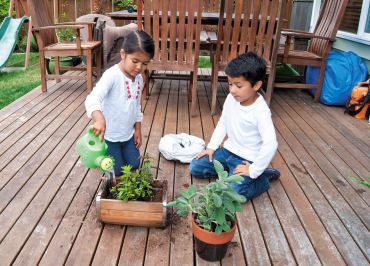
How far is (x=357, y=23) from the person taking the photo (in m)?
4.52

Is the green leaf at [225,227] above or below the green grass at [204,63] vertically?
above

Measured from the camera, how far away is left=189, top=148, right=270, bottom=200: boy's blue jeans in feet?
6.77

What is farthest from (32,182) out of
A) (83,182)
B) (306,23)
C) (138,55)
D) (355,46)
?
(306,23)

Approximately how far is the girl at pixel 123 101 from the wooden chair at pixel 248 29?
Result: 1548mm

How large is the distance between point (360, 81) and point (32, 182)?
11.6ft

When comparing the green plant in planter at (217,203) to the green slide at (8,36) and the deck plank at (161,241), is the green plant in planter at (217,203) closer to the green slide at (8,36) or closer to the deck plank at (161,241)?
the deck plank at (161,241)

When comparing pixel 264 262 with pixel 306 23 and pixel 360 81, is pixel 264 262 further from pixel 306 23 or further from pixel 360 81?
pixel 306 23

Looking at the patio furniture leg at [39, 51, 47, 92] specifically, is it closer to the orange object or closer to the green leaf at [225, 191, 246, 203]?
the green leaf at [225, 191, 246, 203]

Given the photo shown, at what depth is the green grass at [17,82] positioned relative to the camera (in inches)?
161

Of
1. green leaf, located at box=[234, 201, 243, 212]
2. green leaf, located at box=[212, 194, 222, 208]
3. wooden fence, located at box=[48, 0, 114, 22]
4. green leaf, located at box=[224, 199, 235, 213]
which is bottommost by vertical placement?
green leaf, located at box=[234, 201, 243, 212]

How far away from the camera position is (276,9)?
10.9 feet

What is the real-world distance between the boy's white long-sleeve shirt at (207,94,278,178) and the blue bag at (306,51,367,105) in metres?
2.31

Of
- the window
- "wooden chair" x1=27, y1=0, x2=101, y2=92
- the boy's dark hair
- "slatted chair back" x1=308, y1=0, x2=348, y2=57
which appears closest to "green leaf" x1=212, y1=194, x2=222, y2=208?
the boy's dark hair

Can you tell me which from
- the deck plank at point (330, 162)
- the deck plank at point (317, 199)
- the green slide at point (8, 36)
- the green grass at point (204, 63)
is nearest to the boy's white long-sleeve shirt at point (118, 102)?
the deck plank at point (317, 199)
